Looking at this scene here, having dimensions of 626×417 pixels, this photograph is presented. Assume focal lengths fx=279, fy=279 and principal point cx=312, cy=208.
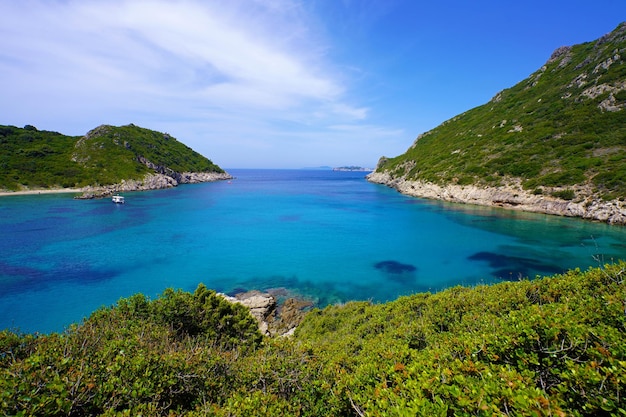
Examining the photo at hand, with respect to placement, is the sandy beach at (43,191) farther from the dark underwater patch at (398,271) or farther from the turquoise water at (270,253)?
the dark underwater patch at (398,271)

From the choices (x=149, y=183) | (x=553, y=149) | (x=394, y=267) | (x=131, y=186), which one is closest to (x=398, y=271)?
(x=394, y=267)

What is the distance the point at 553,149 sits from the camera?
52719mm

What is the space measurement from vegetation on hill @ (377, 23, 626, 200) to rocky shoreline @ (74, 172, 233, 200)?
84751 millimetres

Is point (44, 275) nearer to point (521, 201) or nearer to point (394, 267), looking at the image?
point (394, 267)

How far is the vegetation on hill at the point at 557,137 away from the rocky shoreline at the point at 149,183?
3337 inches

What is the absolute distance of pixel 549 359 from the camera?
443cm

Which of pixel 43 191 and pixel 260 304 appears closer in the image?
pixel 260 304

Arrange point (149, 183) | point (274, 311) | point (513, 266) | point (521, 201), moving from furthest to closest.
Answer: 1. point (149, 183)
2. point (521, 201)
3. point (513, 266)
4. point (274, 311)

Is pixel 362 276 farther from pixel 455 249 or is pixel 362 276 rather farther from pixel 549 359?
pixel 549 359

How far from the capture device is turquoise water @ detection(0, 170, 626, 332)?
21.8 m

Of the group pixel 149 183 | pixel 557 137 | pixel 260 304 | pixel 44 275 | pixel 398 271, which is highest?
pixel 557 137

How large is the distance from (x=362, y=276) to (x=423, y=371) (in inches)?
804

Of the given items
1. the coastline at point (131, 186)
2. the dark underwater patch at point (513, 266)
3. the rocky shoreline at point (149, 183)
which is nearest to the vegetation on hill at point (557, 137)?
the dark underwater patch at point (513, 266)

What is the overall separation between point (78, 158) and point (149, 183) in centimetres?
2610
